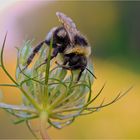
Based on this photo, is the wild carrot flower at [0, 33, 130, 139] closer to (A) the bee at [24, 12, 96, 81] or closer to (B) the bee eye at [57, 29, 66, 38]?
(A) the bee at [24, 12, 96, 81]

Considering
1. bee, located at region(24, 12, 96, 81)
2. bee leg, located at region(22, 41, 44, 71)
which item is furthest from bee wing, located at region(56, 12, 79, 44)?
bee leg, located at region(22, 41, 44, 71)

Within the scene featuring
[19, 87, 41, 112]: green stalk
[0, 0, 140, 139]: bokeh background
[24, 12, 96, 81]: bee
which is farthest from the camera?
[0, 0, 140, 139]: bokeh background

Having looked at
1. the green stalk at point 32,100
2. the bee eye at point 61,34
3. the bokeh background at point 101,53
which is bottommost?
the bokeh background at point 101,53

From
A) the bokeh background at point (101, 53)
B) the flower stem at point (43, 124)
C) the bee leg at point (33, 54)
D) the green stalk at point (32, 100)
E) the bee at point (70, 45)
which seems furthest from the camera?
the bokeh background at point (101, 53)

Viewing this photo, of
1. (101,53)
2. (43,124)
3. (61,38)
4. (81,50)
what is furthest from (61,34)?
(101,53)

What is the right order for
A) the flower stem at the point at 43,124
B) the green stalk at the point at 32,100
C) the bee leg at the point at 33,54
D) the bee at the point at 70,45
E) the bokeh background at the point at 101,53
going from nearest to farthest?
the flower stem at the point at 43,124, the green stalk at the point at 32,100, the bee leg at the point at 33,54, the bee at the point at 70,45, the bokeh background at the point at 101,53

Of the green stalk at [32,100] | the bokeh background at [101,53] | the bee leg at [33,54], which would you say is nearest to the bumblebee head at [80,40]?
the bee leg at [33,54]

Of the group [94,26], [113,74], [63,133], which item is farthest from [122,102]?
[94,26]

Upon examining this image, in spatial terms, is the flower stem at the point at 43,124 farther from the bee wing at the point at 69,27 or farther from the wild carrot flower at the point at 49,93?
the bee wing at the point at 69,27

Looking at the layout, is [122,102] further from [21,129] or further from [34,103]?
[34,103]
